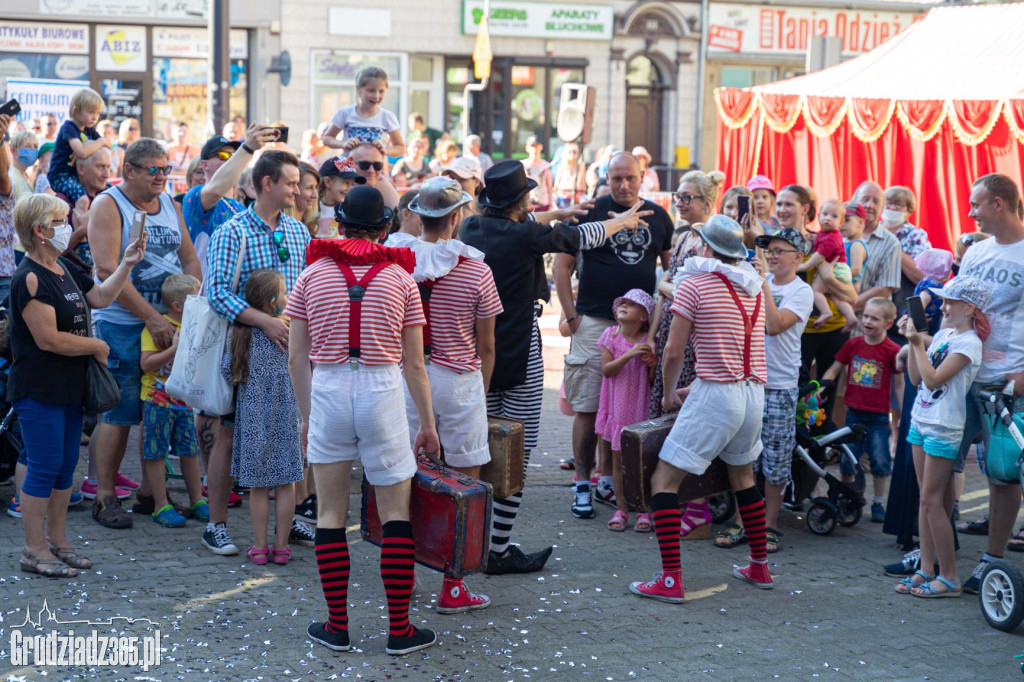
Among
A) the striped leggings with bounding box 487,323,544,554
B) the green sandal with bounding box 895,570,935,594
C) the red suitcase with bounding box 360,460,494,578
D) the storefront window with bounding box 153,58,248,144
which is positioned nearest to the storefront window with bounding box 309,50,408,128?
the storefront window with bounding box 153,58,248,144

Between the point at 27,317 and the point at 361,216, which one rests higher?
the point at 361,216

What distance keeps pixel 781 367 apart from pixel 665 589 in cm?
174

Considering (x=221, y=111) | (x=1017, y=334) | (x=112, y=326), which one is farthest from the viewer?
(x=221, y=111)

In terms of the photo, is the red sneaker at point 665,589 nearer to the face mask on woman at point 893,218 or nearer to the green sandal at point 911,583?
the green sandal at point 911,583

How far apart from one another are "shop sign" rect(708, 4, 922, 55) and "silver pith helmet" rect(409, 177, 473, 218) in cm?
2760

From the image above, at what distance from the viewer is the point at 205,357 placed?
600cm

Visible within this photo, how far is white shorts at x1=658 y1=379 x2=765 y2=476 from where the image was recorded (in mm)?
5750

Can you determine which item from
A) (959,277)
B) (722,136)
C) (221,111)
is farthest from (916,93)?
(959,277)

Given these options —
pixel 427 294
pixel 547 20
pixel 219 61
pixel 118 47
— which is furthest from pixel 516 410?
pixel 547 20

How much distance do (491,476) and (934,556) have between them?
7.74ft

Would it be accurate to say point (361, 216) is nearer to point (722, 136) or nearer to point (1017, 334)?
point (1017, 334)

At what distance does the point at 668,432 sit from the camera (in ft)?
19.9

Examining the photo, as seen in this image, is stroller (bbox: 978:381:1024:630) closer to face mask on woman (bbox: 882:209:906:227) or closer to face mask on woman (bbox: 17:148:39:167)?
face mask on woman (bbox: 882:209:906:227)

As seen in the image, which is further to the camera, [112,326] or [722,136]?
[722,136]
